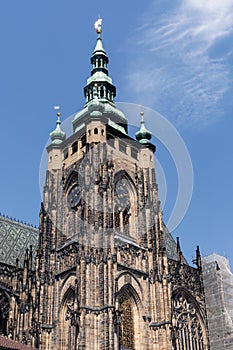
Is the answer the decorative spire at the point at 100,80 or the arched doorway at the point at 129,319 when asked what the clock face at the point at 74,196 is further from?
the decorative spire at the point at 100,80

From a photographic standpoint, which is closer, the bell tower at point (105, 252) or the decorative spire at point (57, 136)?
the bell tower at point (105, 252)

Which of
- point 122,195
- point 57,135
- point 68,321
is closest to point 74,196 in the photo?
point 122,195

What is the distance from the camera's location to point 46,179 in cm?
4606

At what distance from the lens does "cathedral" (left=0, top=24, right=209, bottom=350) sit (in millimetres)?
37656

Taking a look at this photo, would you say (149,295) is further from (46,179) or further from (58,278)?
(46,179)

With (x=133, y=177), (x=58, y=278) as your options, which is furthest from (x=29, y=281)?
(x=133, y=177)

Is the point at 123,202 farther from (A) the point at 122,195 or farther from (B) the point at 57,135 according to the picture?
(B) the point at 57,135

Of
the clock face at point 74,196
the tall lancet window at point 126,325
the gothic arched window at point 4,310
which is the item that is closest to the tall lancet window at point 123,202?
the clock face at point 74,196

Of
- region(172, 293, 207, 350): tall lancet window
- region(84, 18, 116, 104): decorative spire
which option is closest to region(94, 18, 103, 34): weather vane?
region(84, 18, 116, 104): decorative spire

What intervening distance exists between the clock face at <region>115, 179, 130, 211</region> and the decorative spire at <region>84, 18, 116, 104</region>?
339 inches

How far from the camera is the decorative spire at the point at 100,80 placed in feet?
166

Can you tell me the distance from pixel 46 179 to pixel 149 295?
1281cm

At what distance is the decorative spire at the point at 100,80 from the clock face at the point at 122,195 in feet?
28.3

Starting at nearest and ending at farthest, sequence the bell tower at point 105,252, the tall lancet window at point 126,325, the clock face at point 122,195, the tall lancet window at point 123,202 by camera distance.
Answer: the bell tower at point 105,252, the tall lancet window at point 126,325, the tall lancet window at point 123,202, the clock face at point 122,195
